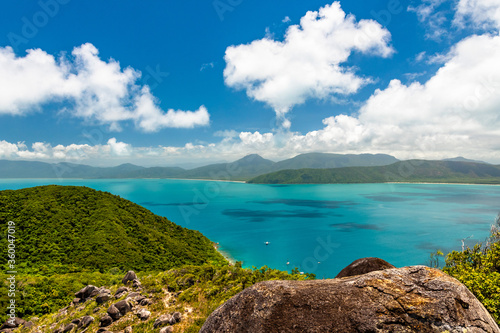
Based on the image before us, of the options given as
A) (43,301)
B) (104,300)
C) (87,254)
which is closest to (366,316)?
(104,300)

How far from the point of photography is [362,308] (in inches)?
203

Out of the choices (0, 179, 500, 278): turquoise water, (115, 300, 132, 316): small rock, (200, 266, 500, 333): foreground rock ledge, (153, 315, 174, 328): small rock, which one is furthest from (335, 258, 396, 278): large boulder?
(0, 179, 500, 278): turquoise water

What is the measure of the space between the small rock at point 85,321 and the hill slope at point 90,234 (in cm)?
3081

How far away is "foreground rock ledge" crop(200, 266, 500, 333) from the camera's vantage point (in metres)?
4.98

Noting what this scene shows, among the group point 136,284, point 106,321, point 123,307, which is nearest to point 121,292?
point 136,284

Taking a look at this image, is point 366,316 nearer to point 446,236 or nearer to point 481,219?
point 446,236

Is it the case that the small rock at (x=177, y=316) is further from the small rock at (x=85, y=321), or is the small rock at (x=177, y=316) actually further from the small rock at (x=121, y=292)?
the small rock at (x=121, y=292)

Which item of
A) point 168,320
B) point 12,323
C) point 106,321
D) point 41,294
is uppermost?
point 168,320

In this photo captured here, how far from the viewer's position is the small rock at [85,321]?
12849 mm

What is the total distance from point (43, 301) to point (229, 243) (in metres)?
71.2

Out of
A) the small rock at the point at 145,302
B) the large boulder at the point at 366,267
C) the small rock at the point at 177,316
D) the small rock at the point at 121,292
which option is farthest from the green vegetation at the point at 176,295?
the large boulder at the point at 366,267

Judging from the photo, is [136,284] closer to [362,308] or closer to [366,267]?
[366,267]

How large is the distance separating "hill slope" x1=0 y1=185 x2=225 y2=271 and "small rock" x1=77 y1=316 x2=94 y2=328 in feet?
101

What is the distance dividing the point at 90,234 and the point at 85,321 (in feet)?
136
